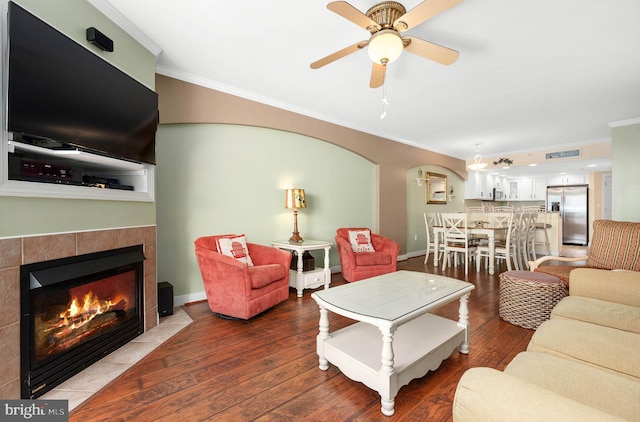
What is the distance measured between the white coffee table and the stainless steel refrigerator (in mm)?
8779

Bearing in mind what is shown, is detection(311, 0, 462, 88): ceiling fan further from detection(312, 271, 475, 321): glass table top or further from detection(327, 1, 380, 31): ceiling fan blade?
detection(312, 271, 475, 321): glass table top

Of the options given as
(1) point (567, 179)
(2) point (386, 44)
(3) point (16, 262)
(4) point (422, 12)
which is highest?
(4) point (422, 12)

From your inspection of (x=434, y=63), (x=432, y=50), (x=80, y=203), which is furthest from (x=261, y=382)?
(x=434, y=63)

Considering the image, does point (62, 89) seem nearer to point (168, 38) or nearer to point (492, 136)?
point (168, 38)

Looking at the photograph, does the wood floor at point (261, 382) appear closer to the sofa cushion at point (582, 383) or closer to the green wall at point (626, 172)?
the sofa cushion at point (582, 383)

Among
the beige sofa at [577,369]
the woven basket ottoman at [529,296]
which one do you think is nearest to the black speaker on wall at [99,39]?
the beige sofa at [577,369]

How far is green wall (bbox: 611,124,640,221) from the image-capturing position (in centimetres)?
444

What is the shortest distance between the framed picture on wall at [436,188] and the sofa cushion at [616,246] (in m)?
3.99

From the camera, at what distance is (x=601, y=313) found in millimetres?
1655

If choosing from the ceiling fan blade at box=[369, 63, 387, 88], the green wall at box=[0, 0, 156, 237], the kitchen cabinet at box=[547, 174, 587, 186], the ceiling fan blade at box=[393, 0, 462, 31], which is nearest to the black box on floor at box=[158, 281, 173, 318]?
the green wall at box=[0, 0, 156, 237]

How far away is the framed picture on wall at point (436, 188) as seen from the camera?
662 centimetres

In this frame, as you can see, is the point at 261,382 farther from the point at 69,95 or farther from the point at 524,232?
the point at 524,232

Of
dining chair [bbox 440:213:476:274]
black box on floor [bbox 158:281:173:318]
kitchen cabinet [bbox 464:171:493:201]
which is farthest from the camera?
kitchen cabinet [bbox 464:171:493:201]

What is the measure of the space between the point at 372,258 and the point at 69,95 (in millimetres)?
3419
